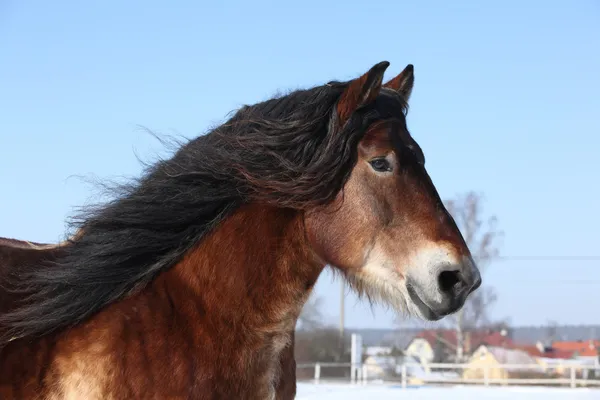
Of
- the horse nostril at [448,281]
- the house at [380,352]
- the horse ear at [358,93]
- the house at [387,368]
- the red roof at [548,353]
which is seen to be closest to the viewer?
the horse nostril at [448,281]

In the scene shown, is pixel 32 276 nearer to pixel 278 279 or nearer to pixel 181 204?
pixel 181 204

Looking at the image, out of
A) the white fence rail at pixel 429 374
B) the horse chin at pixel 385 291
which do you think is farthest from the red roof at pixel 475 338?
the horse chin at pixel 385 291

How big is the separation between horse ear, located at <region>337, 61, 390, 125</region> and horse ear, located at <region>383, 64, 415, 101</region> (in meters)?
0.49

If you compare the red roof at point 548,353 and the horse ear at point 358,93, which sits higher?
the horse ear at point 358,93

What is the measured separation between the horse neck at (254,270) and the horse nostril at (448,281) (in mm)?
646

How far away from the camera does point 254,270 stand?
3664 mm

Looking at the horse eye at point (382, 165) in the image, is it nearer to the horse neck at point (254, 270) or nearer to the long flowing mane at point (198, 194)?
the long flowing mane at point (198, 194)

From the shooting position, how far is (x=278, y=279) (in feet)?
12.1

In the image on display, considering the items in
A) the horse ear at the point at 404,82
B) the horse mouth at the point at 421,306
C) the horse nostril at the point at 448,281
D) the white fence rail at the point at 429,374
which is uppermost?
the horse ear at the point at 404,82

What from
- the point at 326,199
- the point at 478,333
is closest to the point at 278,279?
the point at 326,199

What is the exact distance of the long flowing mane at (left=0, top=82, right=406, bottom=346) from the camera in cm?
362

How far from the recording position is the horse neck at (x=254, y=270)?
3.60 m

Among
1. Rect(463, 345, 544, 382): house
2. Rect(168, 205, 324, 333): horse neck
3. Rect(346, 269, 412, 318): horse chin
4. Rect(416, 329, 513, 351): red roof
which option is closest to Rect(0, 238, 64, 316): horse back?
Rect(168, 205, 324, 333): horse neck

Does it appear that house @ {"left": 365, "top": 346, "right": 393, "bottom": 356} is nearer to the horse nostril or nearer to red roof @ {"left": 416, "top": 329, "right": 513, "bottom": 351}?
red roof @ {"left": 416, "top": 329, "right": 513, "bottom": 351}
